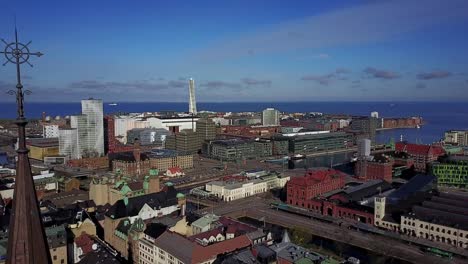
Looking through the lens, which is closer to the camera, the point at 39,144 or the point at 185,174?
the point at 185,174

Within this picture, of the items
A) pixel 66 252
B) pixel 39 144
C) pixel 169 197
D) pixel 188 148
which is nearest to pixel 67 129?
pixel 39 144

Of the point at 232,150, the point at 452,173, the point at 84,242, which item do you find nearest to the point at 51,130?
the point at 232,150

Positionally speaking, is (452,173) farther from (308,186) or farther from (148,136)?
(148,136)

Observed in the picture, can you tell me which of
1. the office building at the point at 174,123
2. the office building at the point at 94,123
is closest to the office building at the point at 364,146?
the office building at the point at 94,123

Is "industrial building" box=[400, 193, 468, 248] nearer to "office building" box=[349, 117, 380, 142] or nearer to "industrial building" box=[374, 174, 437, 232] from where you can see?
"industrial building" box=[374, 174, 437, 232]

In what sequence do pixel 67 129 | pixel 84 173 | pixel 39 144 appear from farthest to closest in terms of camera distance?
1. pixel 39 144
2. pixel 67 129
3. pixel 84 173

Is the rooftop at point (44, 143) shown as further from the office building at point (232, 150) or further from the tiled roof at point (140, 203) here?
the tiled roof at point (140, 203)

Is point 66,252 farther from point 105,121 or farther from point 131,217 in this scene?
point 105,121
